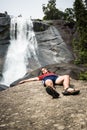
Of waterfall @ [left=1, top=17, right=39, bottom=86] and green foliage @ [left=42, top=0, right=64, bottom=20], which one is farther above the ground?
green foliage @ [left=42, top=0, right=64, bottom=20]

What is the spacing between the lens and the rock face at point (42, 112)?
5984mm

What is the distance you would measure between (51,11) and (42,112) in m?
50.7

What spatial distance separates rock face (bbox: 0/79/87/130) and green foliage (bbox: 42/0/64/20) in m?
47.3

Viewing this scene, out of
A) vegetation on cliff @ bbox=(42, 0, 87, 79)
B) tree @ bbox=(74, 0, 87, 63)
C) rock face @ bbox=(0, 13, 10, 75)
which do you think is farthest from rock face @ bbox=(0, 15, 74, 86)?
tree @ bbox=(74, 0, 87, 63)

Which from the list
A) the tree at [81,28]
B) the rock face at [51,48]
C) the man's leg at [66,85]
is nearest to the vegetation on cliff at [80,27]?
the tree at [81,28]

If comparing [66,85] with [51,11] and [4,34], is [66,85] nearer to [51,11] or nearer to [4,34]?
[4,34]

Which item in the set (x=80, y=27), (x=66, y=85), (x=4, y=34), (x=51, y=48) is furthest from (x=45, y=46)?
(x=66, y=85)

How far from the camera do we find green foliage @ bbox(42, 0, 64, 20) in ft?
182

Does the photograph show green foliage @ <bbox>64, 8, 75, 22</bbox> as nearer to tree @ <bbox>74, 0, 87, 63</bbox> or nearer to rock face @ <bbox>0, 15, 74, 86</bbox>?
rock face @ <bbox>0, 15, 74, 86</bbox>

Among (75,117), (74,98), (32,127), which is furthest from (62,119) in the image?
(74,98)

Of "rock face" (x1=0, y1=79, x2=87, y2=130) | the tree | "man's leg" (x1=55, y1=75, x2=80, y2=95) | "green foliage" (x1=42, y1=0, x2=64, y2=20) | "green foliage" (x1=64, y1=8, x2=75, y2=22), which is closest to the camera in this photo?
"rock face" (x1=0, y1=79, x2=87, y2=130)

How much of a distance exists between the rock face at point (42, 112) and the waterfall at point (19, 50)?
747 inches

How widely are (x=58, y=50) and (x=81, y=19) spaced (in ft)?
20.9

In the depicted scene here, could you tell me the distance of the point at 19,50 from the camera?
34.7m
